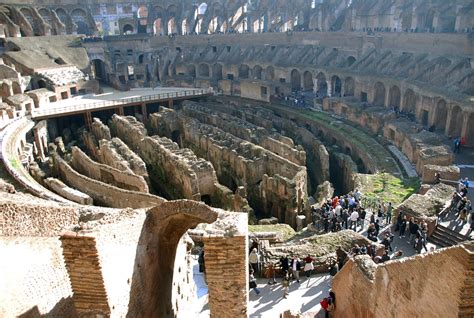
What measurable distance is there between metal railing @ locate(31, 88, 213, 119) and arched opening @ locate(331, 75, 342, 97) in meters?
10.4

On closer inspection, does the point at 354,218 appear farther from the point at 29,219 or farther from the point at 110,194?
the point at 110,194

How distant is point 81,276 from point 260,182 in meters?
13.0

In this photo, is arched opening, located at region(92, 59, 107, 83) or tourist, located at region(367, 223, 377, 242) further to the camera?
arched opening, located at region(92, 59, 107, 83)

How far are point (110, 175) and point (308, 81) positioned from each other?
21.6m

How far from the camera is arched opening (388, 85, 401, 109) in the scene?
2727 cm

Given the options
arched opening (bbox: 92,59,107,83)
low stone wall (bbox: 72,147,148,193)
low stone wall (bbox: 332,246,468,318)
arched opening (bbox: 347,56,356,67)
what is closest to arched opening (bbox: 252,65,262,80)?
arched opening (bbox: 347,56,356,67)

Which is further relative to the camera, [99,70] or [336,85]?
[99,70]

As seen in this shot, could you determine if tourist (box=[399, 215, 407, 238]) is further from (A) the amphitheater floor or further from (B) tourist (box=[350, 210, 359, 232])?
(A) the amphitheater floor

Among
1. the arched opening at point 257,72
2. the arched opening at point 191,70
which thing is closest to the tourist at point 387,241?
the arched opening at point 257,72

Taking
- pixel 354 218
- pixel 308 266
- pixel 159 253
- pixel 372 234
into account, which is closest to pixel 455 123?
pixel 354 218

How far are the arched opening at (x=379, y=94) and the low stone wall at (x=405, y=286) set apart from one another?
2151cm

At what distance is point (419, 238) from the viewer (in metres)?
11.7

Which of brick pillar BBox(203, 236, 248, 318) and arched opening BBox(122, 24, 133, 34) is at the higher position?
arched opening BBox(122, 24, 133, 34)

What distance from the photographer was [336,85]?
1340 inches
